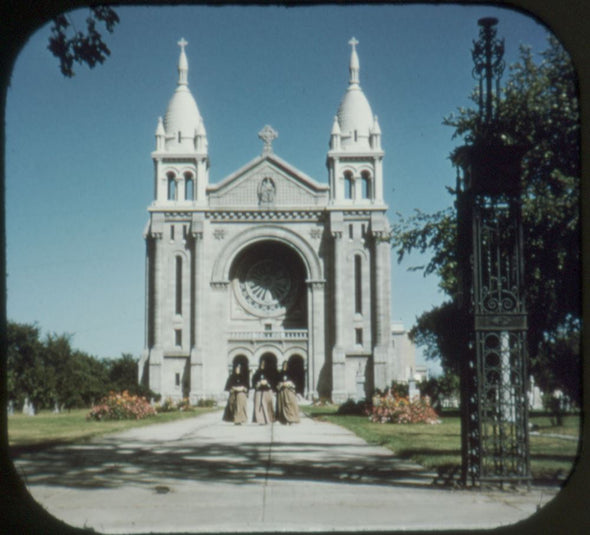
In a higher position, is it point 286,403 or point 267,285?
point 267,285

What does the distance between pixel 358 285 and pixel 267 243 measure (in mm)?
6481

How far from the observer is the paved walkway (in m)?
6.33

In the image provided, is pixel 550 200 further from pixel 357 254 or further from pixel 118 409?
pixel 357 254

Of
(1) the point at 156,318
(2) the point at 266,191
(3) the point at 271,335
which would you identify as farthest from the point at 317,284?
(1) the point at 156,318

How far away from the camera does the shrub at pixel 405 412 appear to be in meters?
20.4

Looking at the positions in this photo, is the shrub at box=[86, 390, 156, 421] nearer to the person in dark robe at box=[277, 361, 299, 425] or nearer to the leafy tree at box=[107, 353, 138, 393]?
the person in dark robe at box=[277, 361, 299, 425]

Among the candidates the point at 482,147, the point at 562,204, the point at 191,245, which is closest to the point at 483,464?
the point at 482,147

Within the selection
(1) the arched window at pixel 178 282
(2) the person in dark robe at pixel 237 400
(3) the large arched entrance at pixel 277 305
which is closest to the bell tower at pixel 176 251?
(1) the arched window at pixel 178 282

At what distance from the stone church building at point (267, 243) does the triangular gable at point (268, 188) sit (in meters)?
0.07

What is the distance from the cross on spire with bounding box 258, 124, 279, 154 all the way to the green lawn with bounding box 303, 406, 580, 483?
1345 inches

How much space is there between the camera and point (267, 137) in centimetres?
5112

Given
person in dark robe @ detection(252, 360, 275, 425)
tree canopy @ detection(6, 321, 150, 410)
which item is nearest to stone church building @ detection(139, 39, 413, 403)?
tree canopy @ detection(6, 321, 150, 410)

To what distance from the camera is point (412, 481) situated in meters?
8.34

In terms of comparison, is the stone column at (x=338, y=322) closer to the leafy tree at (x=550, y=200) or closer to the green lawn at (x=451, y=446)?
the green lawn at (x=451, y=446)
